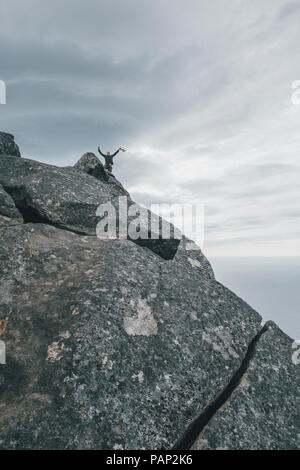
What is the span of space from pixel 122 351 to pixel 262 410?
13.7 ft

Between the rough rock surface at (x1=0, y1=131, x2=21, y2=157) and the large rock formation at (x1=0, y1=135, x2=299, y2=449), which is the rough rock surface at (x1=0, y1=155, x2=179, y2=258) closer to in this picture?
the large rock formation at (x1=0, y1=135, x2=299, y2=449)

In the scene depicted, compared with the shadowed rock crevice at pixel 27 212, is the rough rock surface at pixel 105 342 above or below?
below

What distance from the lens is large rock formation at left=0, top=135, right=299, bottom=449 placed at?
18.7 feet

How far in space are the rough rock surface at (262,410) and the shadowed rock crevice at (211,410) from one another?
0.14 m

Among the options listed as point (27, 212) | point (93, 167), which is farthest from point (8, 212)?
point (93, 167)

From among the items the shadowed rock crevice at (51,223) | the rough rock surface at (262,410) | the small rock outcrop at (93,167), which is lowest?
the rough rock surface at (262,410)

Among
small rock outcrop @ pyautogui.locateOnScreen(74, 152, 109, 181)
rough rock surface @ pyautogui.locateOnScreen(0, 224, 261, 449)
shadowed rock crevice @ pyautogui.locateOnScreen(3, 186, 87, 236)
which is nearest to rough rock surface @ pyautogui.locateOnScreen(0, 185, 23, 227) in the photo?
shadowed rock crevice @ pyautogui.locateOnScreen(3, 186, 87, 236)

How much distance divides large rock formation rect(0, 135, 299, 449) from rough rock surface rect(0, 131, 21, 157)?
521cm

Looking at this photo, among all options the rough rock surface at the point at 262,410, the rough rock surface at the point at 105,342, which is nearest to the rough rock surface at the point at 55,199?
the rough rock surface at the point at 105,342

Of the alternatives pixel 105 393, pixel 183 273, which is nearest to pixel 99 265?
pixel 183 273

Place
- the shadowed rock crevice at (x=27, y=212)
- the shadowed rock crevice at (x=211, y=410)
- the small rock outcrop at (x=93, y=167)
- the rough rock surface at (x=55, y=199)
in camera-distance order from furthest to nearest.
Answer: the small rock outcrop at (x=93, y=167) < the rough rock surface at (x=55, y=199) < the shadowed rock crevice at (x=27, y=212) < the shadowed rock crevice at (x=211, y=410)

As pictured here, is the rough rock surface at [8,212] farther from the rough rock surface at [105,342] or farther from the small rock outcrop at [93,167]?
the small rock outcrop at [93,167]

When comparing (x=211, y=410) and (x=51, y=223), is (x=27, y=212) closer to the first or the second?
(x=51, y=223)

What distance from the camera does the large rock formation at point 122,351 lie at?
5703 millimetres
